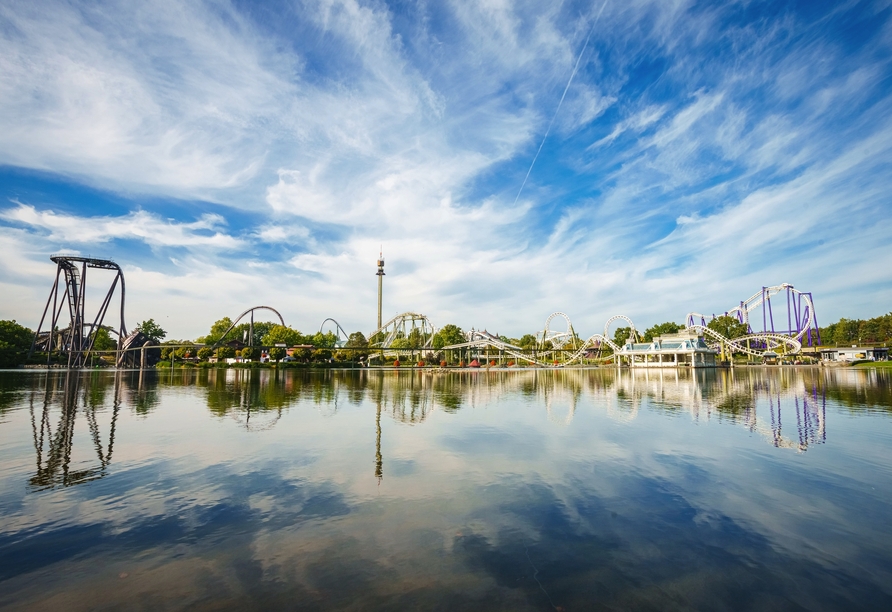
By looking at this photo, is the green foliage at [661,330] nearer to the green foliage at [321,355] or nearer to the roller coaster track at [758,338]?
the roller coaster track at [758,338]

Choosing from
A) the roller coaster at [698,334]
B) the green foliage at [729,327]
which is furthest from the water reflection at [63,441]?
the green foliage at [729,327]

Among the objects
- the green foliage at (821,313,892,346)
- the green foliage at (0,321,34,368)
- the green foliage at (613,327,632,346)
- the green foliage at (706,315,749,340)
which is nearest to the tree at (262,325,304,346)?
the green foliage at (0,321,34,368)

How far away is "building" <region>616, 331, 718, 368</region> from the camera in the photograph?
372 ft

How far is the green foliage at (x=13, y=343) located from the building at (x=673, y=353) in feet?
450

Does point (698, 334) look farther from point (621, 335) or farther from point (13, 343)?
point (13, 343)

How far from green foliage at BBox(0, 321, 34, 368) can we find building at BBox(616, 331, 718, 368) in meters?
137

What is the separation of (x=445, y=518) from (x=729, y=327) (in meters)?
163

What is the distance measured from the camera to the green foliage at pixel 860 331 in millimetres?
134375

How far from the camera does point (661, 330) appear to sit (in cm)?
15088

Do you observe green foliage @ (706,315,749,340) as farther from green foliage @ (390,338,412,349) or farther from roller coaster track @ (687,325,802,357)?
green foliage @ (390,338,412,349)

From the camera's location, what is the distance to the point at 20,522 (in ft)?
30.8

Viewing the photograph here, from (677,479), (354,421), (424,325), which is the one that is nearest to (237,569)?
(677,479)

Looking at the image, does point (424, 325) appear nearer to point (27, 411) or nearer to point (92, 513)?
point (27, 411)

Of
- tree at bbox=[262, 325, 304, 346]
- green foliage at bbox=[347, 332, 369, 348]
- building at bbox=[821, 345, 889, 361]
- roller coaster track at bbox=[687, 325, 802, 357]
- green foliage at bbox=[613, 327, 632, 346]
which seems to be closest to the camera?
roller coaster track at bbox=[687, 325, 802, 357]
